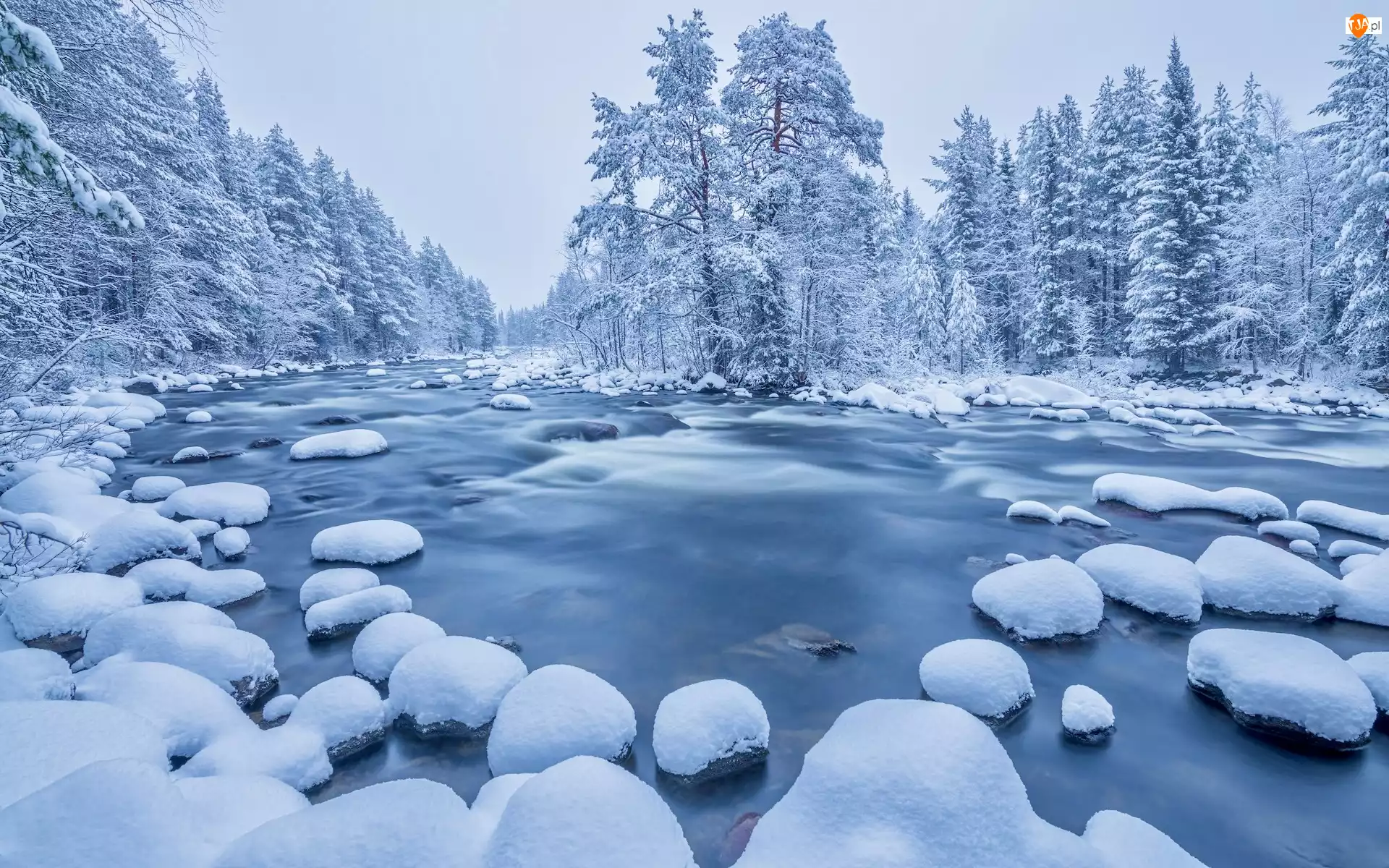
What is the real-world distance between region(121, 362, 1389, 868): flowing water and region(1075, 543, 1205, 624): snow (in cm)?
11

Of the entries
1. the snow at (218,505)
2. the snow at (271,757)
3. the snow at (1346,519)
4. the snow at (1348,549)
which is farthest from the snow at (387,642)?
the snow at (1346,519)

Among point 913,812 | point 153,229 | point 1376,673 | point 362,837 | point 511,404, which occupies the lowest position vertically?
point 1376,673

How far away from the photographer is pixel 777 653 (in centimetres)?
380

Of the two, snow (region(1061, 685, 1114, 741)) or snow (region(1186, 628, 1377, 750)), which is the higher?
snow (region(1186, 628, 1377, 750))

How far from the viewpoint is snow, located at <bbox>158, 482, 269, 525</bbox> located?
5758mm

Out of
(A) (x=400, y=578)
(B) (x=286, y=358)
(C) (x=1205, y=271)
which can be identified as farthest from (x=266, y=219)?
(C) (x=1205, y=271)

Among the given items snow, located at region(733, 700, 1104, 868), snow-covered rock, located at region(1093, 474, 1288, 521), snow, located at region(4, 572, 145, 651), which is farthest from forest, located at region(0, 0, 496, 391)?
snow-covered rock, located at region(1093, 474, 1288, 521)

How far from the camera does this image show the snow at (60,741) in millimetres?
2002

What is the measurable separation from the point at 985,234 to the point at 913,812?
32935mm

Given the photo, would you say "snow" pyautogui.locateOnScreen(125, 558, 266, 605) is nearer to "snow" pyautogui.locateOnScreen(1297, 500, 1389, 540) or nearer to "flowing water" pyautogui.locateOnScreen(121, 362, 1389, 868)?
"flowing water" pyautogui.locateOnScreen(121, 362, 1389, 868)

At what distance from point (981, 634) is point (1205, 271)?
1060 inches

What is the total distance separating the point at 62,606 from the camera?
11.3 ft

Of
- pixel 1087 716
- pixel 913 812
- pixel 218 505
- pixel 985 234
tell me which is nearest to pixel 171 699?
pixel 913 812

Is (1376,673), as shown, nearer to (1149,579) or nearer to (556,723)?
(1149,579)
